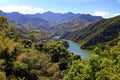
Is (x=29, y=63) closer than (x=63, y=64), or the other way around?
(x=29, y=63)

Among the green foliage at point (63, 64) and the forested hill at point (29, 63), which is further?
the green foliage at point (63, 64)

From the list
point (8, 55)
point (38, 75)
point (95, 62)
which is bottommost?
point (38, 75)

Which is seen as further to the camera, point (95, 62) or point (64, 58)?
point (64, 58)

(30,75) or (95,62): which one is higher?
(95,62)

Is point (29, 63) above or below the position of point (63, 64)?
above

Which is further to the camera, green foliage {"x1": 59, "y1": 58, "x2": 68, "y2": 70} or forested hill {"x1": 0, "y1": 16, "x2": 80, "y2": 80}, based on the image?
green foliage {"x1": 59, "y1": 58, "x2": 68, "y2": 70}

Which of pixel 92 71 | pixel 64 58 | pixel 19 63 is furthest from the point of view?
pixel 64 58

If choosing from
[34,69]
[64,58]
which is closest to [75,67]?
[34,69]

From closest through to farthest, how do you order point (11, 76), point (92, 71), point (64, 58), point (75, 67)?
point (92, 71) → point (75, 67) → point (11, 76) → point (64, 58)

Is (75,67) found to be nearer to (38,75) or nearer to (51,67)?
(38,75)
